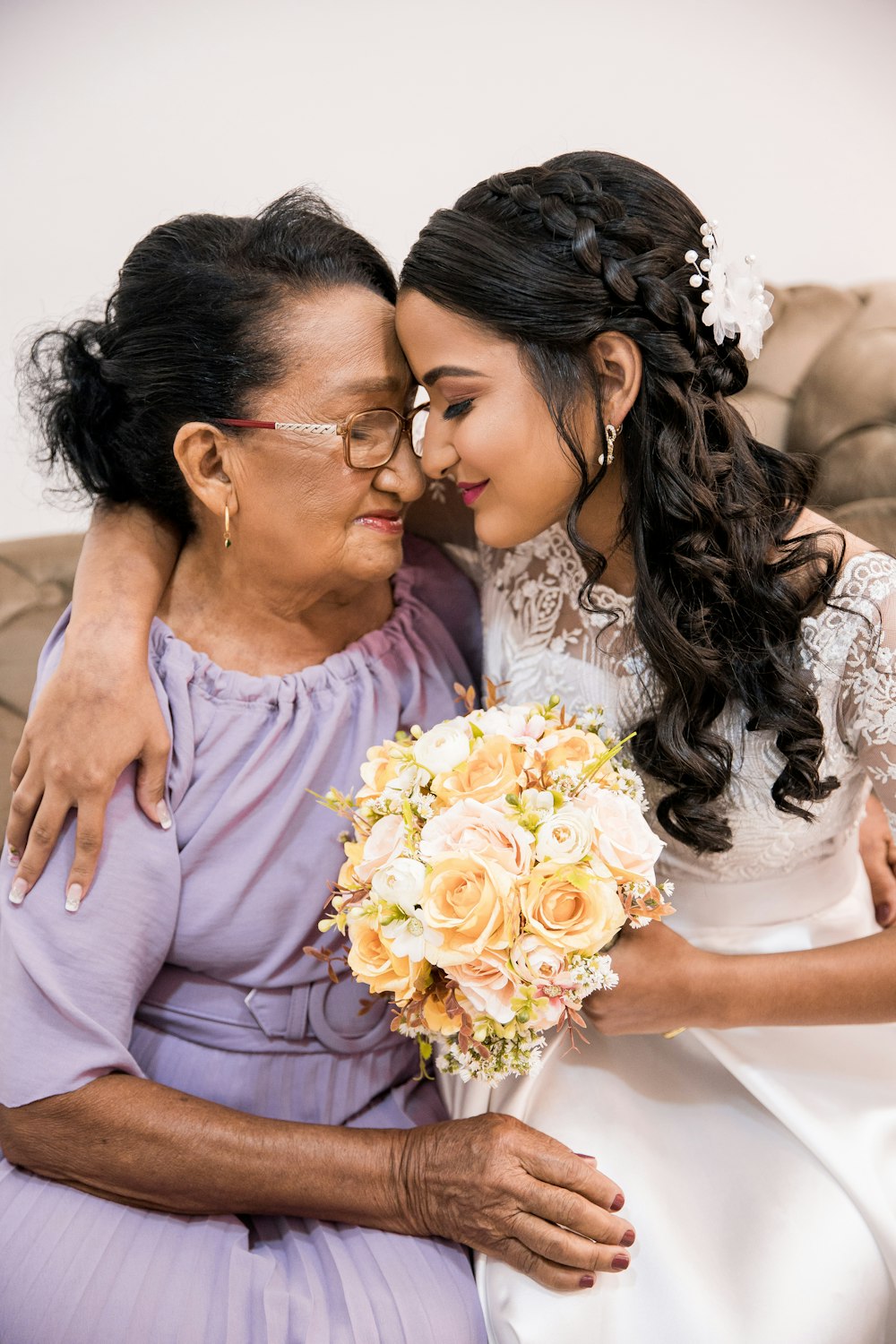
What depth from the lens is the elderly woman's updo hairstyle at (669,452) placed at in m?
1.44

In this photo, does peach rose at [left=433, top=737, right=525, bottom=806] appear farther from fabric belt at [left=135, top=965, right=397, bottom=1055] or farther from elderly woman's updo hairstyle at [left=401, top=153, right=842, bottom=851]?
fabric belt at [left=135, top=965, right=397, bottom=1055]

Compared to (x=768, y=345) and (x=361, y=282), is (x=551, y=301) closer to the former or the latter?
(x=361, y=282)

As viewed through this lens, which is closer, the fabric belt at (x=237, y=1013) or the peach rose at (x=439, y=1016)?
the peach rose at (x=439, y=1016)

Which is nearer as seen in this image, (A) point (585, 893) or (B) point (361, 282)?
(A) point (585, 893)

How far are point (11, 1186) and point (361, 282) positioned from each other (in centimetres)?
137

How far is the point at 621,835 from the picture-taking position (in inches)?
51.7

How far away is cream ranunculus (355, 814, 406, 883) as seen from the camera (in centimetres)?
134

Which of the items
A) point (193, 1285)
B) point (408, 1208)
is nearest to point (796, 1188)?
point (408, 1208)

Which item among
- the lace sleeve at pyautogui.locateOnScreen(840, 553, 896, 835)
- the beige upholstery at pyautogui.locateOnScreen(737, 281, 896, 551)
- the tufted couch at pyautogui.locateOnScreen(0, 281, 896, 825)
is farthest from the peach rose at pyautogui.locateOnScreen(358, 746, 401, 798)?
the beige upholstery at pyautogui.locateOnScreen(737, 281, 896, 551)

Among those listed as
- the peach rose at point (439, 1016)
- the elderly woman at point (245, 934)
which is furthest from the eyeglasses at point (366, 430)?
the peach rose at point (439, 1016)

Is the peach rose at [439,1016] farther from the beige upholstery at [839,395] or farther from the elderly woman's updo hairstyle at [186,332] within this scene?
the beige upholstery at [839,395]

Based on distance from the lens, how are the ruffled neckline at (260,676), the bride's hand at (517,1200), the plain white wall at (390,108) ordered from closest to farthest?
the bride's hand at (517,1200) → the ruffled neckline at (260,676) → the plain white wall at (390,108)

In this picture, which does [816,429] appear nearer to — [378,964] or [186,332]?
[186,332]

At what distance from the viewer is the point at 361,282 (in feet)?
5.36
